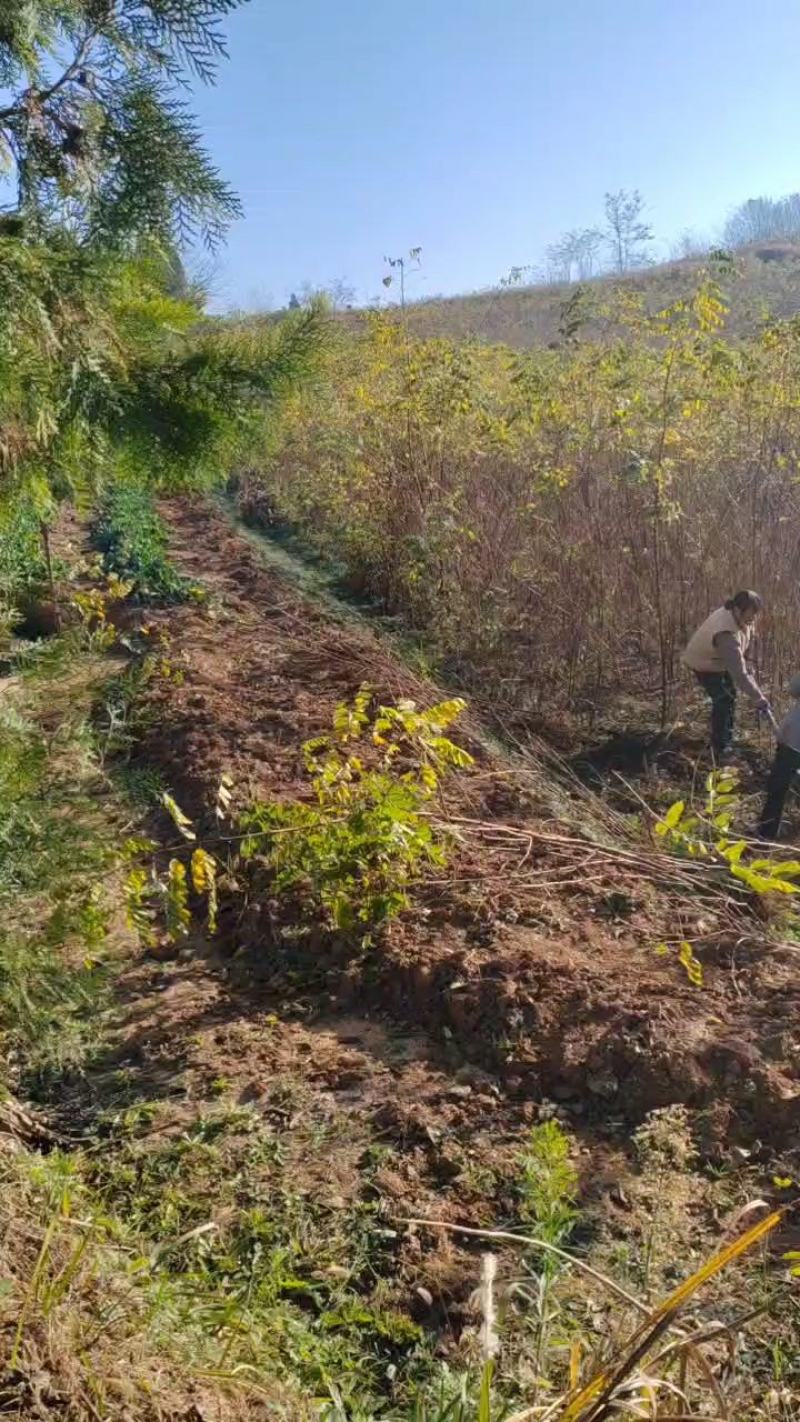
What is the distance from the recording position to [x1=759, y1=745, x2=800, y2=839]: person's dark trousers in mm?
5530

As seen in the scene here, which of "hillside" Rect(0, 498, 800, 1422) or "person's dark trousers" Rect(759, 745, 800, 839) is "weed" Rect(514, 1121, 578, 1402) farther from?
"person's dark trousers" Rect(759, 745, 800, 839)

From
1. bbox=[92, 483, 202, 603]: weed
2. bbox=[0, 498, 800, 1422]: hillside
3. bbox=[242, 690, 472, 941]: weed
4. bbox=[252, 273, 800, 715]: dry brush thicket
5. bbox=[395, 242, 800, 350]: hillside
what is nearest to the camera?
bbox=[0, 498, 800, 1422]: hillside

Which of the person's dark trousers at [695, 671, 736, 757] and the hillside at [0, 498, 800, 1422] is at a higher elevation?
the person's dark trousers at [695, 671, 736, 757]

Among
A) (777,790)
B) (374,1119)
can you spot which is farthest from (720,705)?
(374,1119)

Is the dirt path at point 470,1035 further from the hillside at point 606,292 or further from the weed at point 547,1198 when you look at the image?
the hillside at point 606,292

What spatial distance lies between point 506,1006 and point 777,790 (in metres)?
2.78

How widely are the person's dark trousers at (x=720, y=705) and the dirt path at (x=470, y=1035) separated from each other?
80.9 inches

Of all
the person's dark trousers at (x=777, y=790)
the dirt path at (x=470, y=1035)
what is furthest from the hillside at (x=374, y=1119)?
the person's dark trousers at (x=777, y=790)

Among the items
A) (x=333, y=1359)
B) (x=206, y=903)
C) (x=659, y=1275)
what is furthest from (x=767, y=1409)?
(x=206, y=903)

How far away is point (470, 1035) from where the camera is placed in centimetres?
346

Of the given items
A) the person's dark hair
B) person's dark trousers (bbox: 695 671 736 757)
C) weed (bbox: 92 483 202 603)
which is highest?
weed (bbox: 92 483 202 603)

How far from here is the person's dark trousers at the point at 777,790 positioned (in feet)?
18.1

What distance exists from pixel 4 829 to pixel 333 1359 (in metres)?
1.37

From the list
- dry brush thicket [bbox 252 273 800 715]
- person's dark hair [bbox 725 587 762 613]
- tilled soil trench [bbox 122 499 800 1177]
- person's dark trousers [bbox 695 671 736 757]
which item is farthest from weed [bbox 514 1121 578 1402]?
dry brush thicket [bbox 252 273 800 715]
